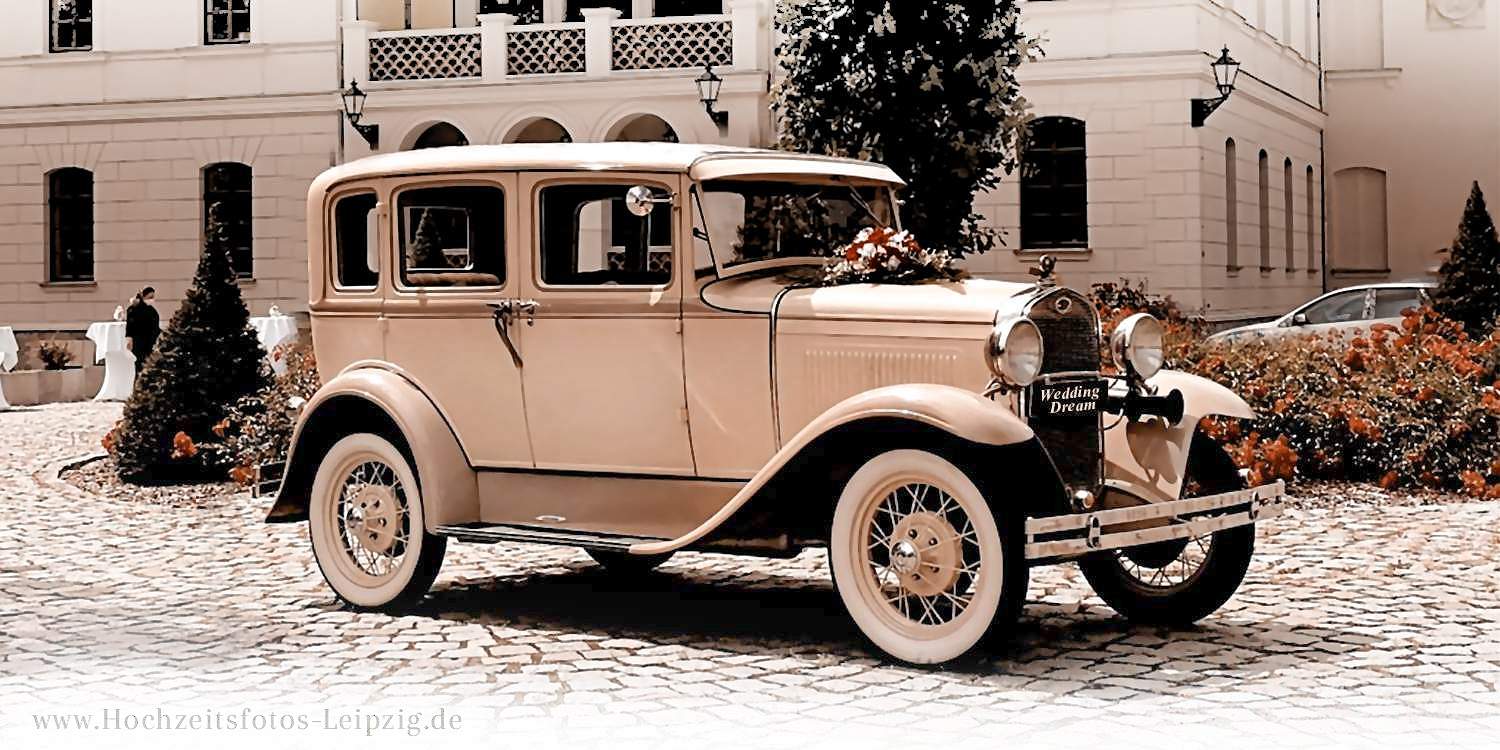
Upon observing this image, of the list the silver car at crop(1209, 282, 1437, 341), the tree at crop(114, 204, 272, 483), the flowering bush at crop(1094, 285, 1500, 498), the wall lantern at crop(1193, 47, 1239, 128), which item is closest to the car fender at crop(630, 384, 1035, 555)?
the flowering bush at crop(1094, 285, 1500, 498)

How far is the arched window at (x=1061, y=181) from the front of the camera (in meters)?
26.1

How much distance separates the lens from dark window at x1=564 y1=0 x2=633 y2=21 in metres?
30.1

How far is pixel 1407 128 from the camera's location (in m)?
32.7

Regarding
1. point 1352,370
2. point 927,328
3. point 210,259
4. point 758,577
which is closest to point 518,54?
point 210,259

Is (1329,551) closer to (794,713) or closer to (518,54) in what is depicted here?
(794,713)

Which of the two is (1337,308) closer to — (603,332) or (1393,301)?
(1393,301)

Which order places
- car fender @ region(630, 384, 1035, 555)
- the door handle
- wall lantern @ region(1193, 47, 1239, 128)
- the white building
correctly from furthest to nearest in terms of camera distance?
the white building → wall lantern @ region(1193, 47, 1239, 128) → the door handle → car fender @ region(630, 384, 1035, 555)

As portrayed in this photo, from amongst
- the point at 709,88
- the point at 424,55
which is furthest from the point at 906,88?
the point at 424,55

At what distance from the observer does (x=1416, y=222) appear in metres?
32.4

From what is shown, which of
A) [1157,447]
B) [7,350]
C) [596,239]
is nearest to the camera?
[1157,447]

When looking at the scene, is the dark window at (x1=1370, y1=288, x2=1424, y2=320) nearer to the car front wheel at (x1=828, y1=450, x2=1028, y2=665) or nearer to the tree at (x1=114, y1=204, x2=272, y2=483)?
the tree at (x1=114, y1=204, x2=272, y2=483)

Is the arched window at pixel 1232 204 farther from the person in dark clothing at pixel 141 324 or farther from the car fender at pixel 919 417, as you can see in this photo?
the car fender at pixel 919 417

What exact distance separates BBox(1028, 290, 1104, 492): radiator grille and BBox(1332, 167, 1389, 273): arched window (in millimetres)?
27369

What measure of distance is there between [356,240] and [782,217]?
2048 mm
